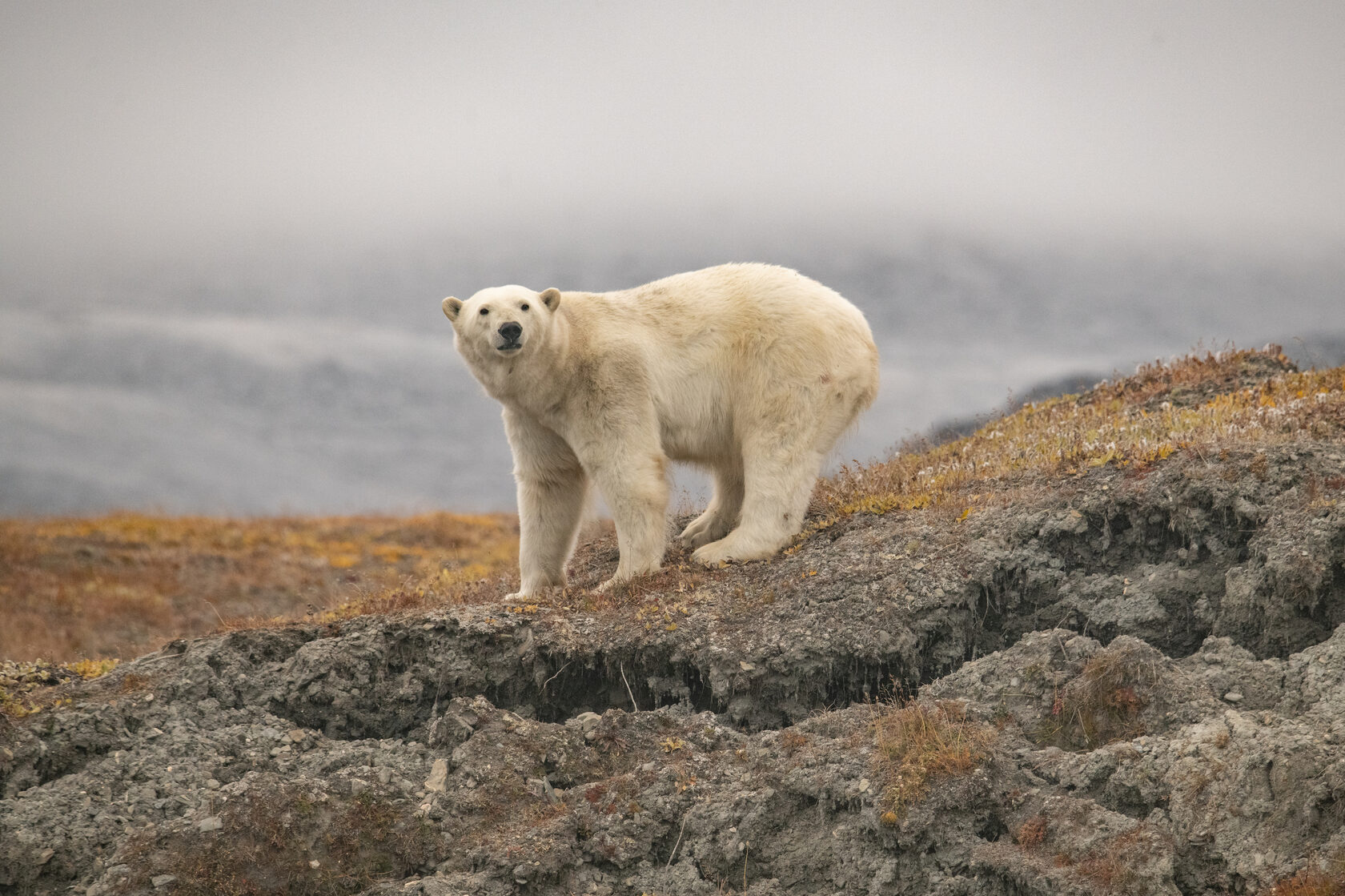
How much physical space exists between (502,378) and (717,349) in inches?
80.9

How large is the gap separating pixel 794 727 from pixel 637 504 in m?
3.07

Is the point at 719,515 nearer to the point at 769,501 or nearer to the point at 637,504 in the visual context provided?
the point at 769,501

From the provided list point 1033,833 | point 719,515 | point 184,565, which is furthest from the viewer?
point 184,565

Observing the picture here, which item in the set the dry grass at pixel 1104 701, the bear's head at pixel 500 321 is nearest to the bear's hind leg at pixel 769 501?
the bear's head at pixel 500 321

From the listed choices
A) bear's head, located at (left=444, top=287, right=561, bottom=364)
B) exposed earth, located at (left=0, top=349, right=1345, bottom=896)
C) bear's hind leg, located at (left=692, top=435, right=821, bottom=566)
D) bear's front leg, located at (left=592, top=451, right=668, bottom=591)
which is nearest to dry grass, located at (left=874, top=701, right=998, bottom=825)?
exposed earth, located at (left=0, top=349, right=1345, bottom=896)

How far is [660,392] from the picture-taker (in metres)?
9.80

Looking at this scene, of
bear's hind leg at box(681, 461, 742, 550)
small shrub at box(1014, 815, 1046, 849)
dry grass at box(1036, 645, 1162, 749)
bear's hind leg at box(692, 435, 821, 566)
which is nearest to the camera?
small shrub at box(1014, 815, 1046, 849)

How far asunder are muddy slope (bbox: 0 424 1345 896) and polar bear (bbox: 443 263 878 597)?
74 centimetres

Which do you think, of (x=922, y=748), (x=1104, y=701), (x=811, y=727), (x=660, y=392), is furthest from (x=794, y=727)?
(x=660, y=392)

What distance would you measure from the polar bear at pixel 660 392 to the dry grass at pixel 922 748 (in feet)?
10.7

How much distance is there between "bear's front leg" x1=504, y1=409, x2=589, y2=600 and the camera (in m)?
10.1

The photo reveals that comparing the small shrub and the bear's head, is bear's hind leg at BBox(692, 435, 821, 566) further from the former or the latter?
the small shrub

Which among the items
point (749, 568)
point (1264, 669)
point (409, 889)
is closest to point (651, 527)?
point (749, 568)

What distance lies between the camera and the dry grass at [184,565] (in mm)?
19750
